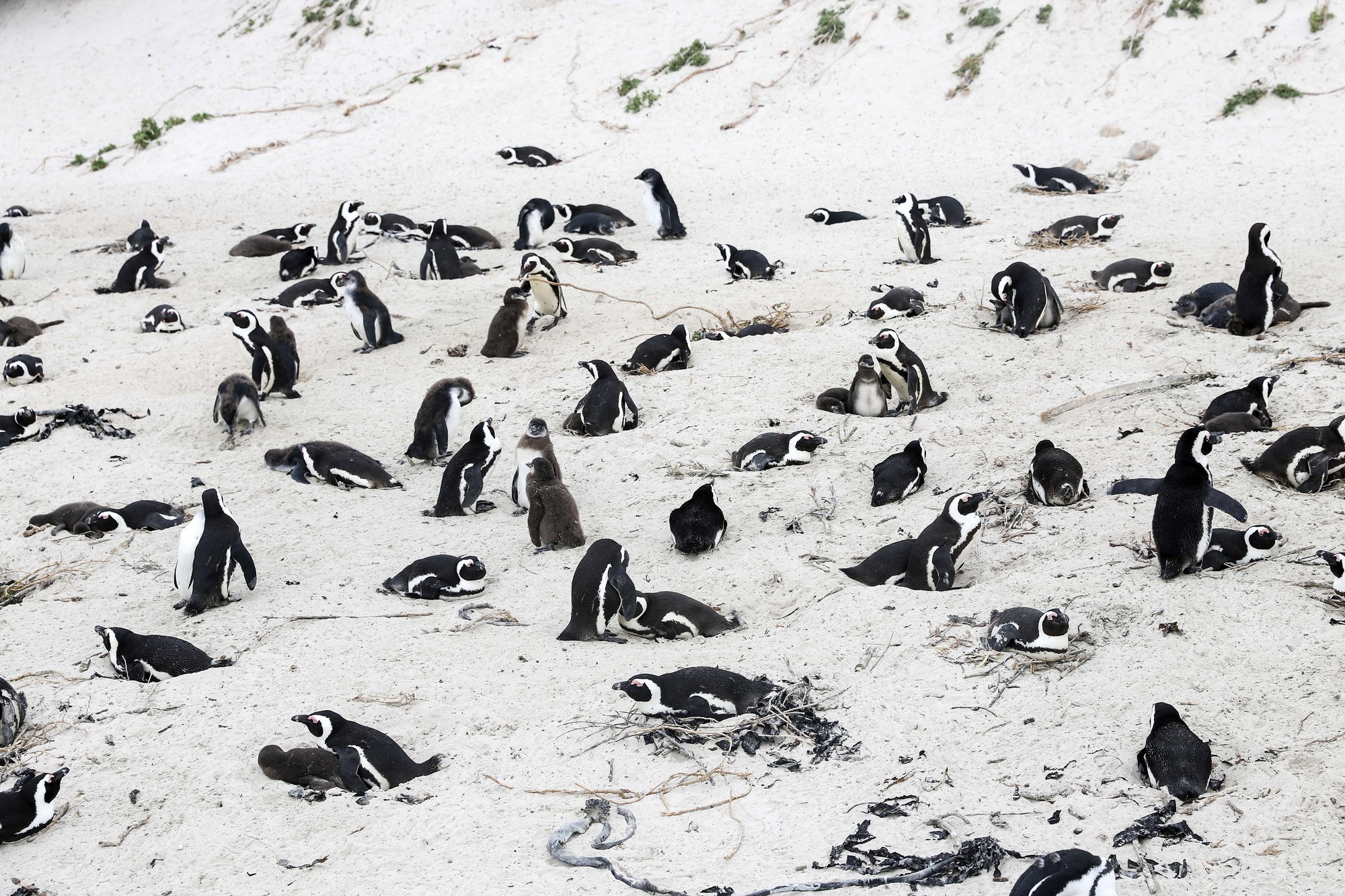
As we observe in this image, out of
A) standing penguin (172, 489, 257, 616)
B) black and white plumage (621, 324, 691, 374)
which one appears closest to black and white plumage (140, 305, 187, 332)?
black and white plumage (621, 324, 691, 374)

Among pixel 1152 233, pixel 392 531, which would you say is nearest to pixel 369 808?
pixel 392 531

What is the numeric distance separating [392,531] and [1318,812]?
4697mm

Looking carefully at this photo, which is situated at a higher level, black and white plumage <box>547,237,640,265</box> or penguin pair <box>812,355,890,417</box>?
black and white plumage <box>547,237,640,265</box>

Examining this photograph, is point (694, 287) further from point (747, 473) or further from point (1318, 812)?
point (1318, 812)

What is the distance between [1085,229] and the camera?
33.3ft

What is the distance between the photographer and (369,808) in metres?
4.07

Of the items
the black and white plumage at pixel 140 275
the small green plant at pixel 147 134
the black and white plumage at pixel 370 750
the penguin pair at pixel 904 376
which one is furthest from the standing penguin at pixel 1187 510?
the small green plant at pixel 147 134

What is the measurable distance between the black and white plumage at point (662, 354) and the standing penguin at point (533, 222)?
A: 12.1 feet

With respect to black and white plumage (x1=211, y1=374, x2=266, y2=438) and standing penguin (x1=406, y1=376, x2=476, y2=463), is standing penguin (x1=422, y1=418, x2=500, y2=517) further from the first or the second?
black and white plumage (x1=211, y1=374, x2=266, y2=438)

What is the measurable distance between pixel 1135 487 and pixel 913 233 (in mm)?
4716

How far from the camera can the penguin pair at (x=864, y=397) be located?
7461 mm

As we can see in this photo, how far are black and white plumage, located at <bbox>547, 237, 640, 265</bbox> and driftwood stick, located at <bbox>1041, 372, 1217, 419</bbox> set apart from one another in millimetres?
5165

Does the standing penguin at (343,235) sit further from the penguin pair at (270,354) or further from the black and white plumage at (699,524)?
the black and white plumage at (699,524)

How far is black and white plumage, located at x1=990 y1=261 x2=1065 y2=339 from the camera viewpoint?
26.6 feet
